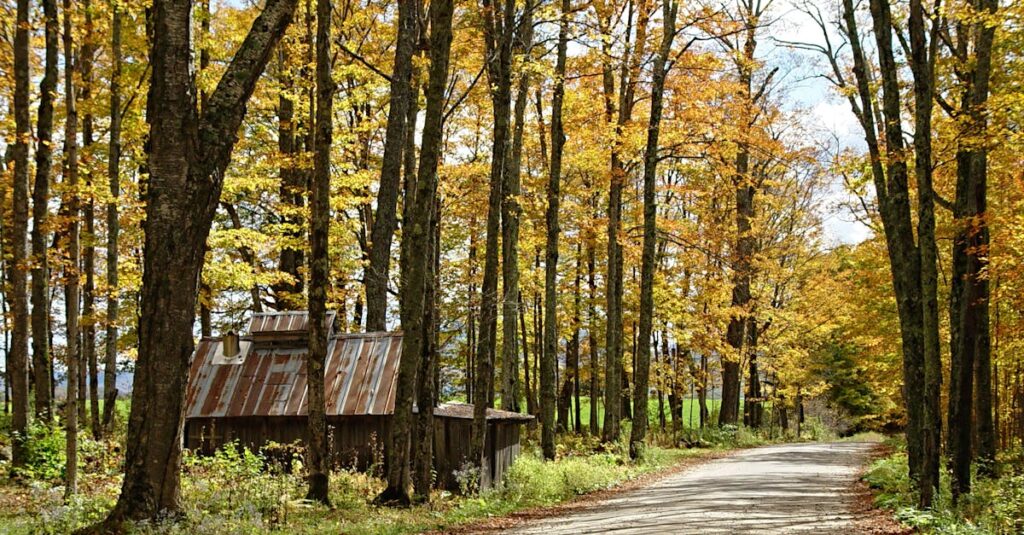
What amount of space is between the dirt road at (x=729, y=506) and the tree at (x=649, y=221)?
6.23ft

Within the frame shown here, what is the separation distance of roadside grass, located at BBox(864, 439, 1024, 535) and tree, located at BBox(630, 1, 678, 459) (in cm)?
666

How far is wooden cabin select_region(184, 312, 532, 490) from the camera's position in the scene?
1428 centimetres

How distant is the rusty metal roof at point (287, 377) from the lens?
14.6m

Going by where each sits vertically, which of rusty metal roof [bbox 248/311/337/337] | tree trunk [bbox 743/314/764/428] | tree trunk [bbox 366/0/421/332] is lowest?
tree trunk [bbox 743/314/764/428]

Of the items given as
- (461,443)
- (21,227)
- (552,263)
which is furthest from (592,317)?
(21,227)

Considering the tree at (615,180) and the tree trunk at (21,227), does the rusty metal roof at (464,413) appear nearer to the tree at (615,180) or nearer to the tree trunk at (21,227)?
the tree at (615,180)

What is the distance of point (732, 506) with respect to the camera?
11375 mm

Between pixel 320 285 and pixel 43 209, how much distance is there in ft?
23.6

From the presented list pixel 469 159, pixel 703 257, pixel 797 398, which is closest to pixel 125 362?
pixel 469 159

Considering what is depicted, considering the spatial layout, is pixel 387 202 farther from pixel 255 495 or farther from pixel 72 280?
pixel 255 495

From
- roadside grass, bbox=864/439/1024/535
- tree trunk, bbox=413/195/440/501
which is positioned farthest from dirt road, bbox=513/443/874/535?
tree trunk, bbox=413/195/440/501

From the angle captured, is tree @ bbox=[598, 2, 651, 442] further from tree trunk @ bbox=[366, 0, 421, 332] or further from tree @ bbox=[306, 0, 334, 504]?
tree @ bbox=[306, 0, 334, 504]

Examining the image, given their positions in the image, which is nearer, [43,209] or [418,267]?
[418,267]

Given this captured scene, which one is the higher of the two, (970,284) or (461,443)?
(970,284)
